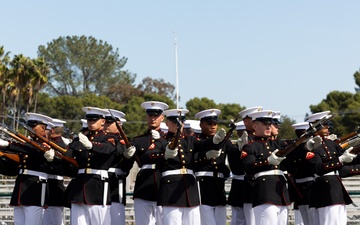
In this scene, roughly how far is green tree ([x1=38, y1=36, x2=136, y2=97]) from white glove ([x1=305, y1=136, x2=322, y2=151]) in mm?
64888

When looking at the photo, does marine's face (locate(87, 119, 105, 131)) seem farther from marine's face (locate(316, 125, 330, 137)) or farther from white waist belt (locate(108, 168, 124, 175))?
marine's face (locate(316, 125, 330, 137))

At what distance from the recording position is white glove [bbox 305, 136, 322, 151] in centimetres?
1015

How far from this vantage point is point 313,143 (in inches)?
403

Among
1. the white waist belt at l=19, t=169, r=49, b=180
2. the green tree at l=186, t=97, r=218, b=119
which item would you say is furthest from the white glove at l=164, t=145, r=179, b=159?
the green tree at l=186, t=97, r=218, b=119

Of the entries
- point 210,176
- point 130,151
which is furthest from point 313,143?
point 130,151

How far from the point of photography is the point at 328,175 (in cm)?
1114

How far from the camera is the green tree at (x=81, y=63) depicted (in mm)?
75125

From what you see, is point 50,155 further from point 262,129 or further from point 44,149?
point 262,129

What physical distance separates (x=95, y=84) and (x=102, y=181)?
65254 mm

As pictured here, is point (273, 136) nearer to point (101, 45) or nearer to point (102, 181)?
point (102, 181)

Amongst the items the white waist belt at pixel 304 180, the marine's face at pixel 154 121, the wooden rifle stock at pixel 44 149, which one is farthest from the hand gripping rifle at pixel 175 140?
the white waist belt at pixel 304 180

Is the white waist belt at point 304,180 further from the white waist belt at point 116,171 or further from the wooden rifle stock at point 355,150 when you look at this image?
the white waist belt at point 116,171

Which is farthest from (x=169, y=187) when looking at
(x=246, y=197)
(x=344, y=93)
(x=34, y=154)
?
(x=344, y=93)

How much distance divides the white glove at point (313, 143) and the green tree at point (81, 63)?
6489 cm
